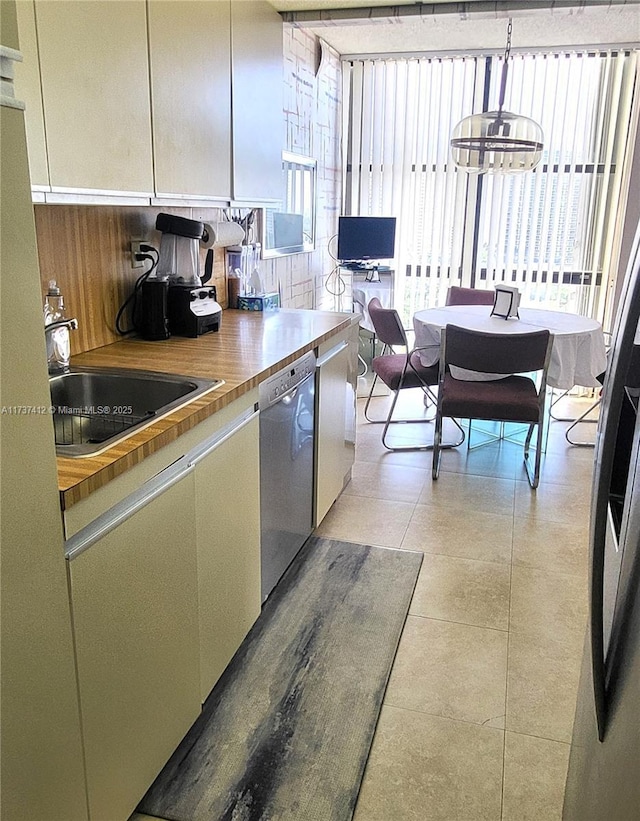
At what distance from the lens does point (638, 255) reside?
0.93 metres

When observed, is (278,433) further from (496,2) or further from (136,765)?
(496,2)

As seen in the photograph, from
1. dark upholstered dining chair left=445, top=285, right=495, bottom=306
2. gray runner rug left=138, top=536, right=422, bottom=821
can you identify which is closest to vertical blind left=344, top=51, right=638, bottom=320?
dark upholstered dining chair left=445, top=285, right=495, bottom=306

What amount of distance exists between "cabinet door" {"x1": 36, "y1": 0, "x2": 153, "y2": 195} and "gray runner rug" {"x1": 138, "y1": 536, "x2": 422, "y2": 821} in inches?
59.7

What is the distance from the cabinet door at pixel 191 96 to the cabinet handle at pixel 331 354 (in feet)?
2.40

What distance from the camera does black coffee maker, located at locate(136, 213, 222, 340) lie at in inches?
96.7

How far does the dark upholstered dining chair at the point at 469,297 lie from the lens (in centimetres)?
490

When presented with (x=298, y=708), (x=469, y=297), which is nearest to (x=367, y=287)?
(x=469, y=297)

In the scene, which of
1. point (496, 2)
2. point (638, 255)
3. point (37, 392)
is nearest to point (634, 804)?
point (638, 255)

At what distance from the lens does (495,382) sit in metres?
3.87

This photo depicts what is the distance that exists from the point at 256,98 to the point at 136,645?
7.01 ft

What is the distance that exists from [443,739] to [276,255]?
306cm

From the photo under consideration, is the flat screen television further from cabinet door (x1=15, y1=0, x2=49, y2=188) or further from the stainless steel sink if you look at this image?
cabinet door (x1=15, y1=0, x2=49, y2=188)

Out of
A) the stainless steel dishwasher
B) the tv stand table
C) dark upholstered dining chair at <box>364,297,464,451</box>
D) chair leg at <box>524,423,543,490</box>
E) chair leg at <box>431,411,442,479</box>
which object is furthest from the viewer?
the tv stand table

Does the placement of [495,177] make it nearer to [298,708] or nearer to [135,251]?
[135,251]
